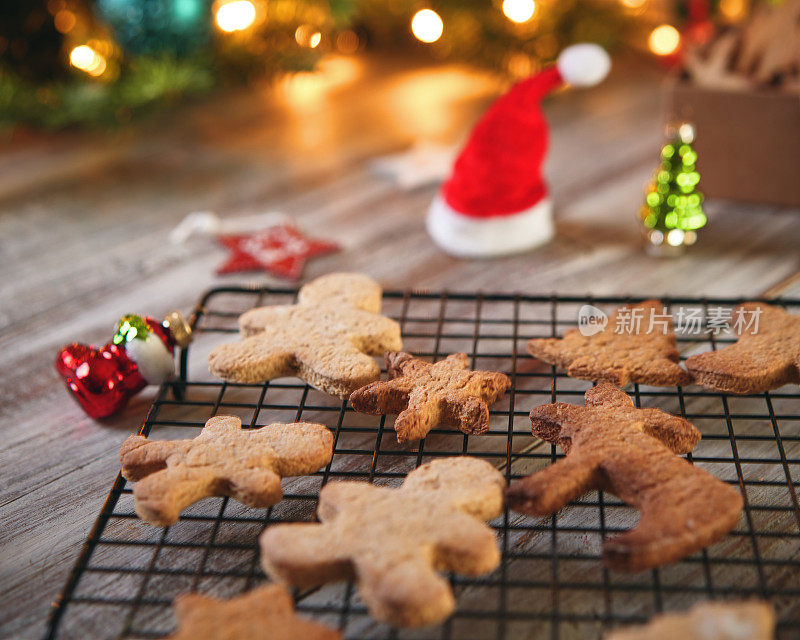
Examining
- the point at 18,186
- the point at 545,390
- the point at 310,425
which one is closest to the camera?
the point at 310,425

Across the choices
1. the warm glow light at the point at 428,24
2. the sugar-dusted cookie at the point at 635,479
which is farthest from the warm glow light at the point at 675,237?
the warm glow light at the point at 428,24

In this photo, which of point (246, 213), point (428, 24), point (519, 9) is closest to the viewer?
point (246, 213)

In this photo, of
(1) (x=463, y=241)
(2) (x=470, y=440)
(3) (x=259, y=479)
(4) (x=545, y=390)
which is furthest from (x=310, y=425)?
(1) (x=463, y=241)

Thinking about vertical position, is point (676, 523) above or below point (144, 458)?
below

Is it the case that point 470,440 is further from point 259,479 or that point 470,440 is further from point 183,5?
point 183,5

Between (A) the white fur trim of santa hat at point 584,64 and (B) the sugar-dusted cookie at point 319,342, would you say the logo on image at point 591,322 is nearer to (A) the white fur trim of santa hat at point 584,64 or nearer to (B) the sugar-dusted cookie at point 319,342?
(B) the sugar-dusted cookie at point 319,342

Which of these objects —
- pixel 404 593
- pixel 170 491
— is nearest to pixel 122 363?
pixel 170 491

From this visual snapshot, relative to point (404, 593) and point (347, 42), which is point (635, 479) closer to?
point (404, 593)

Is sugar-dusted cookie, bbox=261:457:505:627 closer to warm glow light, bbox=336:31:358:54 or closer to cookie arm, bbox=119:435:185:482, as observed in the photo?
cookie arm, bbox=119:435:185:482
